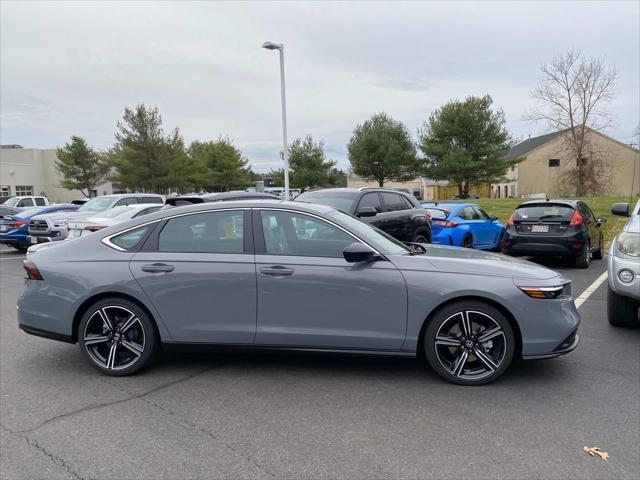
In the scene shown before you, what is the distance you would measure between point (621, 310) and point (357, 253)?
364cm

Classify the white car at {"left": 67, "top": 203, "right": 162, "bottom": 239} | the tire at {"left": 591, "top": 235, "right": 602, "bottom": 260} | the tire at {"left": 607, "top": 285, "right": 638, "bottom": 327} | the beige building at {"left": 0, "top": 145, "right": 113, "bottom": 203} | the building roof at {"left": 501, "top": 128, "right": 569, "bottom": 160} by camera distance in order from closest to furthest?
the tire at {"left": 607, "top": 285, "right": 638, "bottom": 327}, the white car at {"left": 67, "top": 203, "right": 162, "bottom": 239}, the tire at {"left": 591, "top": 235, "right": 602, "bottom": 260}, the beige building at {"left": 0, "top": 145, "right": 113, "bottom": 203}, the building roof at {"left": 501, "top": 128, "right": 569, "bottom": 160}

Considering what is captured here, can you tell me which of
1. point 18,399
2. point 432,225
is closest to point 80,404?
point 18,399

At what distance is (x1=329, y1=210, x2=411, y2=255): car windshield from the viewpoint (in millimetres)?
4242

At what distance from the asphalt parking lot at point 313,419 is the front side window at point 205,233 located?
112 cm

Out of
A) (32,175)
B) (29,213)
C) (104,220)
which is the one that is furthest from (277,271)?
(32,175)

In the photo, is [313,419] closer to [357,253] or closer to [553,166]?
[357,253]

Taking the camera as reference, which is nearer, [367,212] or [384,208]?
[367,212]

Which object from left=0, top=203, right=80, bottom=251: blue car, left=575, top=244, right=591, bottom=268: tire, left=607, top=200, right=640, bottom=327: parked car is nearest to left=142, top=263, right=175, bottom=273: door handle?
left=607, top=200, right=640, bottom=327: parked car

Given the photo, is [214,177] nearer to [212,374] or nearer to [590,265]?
[590,265]

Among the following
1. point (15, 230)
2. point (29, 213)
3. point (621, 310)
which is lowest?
point (621, 310)

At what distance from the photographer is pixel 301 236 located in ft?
13.9

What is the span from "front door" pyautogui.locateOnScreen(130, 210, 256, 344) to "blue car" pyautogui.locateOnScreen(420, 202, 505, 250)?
7.78 meters

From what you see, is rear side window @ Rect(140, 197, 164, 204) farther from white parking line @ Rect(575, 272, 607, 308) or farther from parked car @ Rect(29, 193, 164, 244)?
white parking line @ Rect(575, 272, 607, 308)

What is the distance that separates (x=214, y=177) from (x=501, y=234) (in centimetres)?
3826
